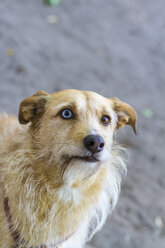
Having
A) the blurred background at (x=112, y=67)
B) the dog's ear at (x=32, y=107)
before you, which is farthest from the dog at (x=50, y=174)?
the blurred background at (x=112, y=67)

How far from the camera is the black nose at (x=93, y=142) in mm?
1853

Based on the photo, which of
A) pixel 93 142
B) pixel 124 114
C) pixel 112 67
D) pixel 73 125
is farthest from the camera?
pixel 112 67

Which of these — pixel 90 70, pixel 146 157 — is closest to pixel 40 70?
pixel 90 70

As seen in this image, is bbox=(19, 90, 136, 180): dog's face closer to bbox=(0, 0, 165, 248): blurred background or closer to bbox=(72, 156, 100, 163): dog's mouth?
bbox=(72, 156, 100, 163): dog's mouth

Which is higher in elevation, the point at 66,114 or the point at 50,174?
the point at 66,114

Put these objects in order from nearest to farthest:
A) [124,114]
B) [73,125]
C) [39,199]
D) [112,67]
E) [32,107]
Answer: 1. [73,125]
2. [39,199]
3. [32,107]
4. [124,114]
5. [112,67]

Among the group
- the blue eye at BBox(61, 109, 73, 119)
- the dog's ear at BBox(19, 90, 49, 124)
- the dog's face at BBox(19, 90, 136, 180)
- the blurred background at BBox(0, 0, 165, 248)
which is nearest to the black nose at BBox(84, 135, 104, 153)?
the dog's face at BBox(19, 90, 136, 180)

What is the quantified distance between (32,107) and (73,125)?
429 mm

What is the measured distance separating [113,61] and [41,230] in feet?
13.3

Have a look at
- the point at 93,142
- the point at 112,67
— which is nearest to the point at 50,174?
the point at 93,142

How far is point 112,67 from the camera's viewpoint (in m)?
5.41

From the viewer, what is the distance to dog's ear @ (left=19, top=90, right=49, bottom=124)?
220 cm

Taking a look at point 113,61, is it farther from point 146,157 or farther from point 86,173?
point 86,173

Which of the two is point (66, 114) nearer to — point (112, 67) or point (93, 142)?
point (93, 142)
